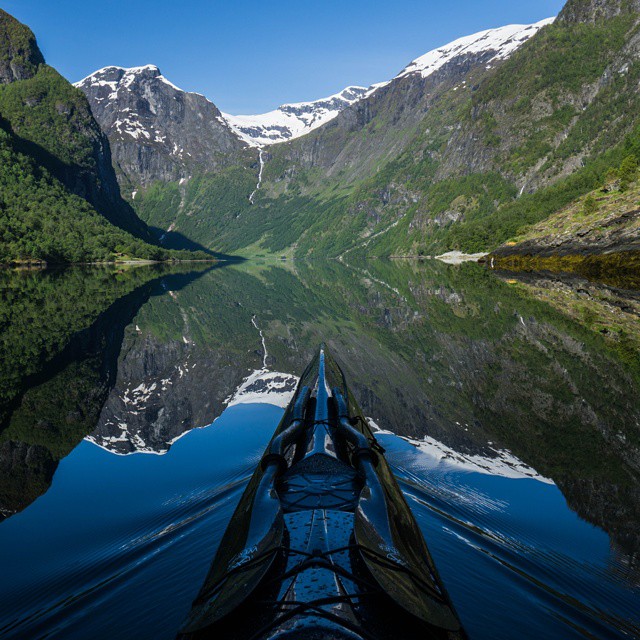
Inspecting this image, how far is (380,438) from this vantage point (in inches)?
433

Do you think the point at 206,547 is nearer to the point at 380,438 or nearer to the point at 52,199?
the point at 380,438

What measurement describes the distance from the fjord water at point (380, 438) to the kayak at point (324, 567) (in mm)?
1252

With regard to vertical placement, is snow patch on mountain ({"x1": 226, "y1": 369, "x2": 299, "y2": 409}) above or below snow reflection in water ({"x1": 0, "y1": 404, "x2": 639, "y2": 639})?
above

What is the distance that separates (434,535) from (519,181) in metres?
191

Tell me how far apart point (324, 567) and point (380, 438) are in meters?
7.67

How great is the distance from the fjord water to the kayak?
4.11 ft

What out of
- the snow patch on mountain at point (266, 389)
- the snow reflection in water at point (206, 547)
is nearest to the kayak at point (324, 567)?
the snow reflection in water at point (206, 547)

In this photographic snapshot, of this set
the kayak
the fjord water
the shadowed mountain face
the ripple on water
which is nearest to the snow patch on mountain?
the fjord water

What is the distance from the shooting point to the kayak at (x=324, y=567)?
3070 mm

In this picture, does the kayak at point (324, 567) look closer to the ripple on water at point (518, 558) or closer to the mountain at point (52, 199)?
the ripple on water at point (518, 558)

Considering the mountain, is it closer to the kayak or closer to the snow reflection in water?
the snow reflection in water

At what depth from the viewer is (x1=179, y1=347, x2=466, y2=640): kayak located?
307 centimetres

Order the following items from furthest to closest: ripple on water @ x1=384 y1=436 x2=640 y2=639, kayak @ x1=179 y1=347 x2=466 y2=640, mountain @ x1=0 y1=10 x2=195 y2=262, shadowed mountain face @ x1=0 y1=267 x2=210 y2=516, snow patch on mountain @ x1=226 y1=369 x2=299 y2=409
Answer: mountain @ x1=0 y1=10 x2=195 y2=262 → snow patch on mountain @ x1=226 y1=369 x2=299 y2=409 → shadowed mountain face @ x1=0 y1=267 x2=210 y2=516 → ripple on water @ x1=384 y1=436 x2=640 y2=639 → kayak @ x1=179 y1=347 x2=466 y2=640

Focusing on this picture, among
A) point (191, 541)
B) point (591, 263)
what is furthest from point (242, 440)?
point (591, 263)
